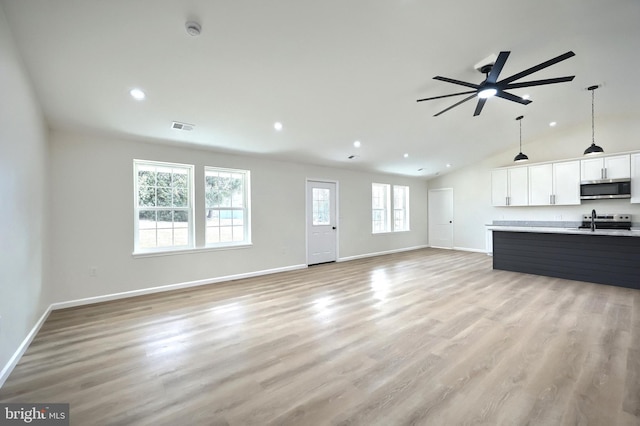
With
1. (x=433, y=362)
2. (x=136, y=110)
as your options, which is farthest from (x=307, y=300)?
(x=136, y=110)

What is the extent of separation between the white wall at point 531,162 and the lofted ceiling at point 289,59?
122 centimetres

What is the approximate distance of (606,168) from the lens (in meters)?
5.98

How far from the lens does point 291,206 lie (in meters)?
6.12

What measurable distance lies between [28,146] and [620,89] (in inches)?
338

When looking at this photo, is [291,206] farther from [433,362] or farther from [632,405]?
[632,405]

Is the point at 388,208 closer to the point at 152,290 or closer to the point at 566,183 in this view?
the point at 566,183

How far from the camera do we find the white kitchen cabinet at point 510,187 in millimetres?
7211

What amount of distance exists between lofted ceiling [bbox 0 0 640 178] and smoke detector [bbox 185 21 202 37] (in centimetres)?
6

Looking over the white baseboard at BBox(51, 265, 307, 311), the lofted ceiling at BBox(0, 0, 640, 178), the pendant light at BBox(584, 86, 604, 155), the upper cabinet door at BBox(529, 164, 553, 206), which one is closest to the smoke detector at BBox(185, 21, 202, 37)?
the lofted ceiling at BBox(0, 0, 640, 178)

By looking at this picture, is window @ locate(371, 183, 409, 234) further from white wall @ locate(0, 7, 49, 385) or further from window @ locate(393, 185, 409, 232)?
white wall @ locate(0, 7, 49, 385)

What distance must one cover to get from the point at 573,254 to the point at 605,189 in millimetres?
2260

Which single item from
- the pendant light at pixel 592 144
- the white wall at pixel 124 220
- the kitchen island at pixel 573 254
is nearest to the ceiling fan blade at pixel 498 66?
the pendant light at pixel 592 144

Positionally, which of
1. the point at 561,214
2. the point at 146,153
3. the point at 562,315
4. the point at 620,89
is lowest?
the point at 562,315

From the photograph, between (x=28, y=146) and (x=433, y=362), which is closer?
(x=433, y=362)
